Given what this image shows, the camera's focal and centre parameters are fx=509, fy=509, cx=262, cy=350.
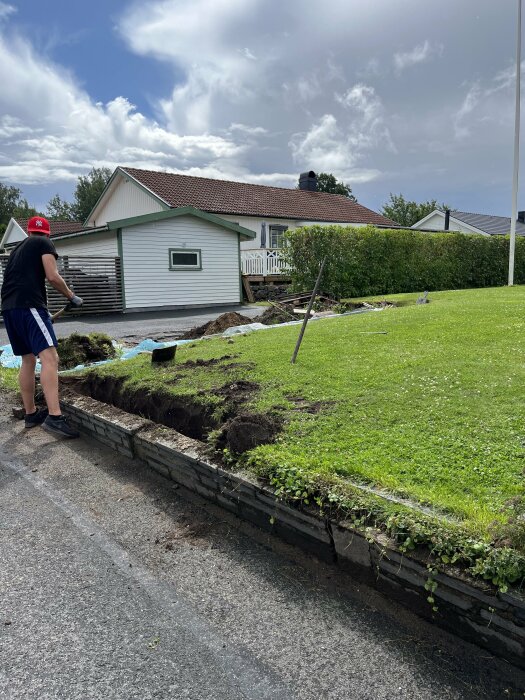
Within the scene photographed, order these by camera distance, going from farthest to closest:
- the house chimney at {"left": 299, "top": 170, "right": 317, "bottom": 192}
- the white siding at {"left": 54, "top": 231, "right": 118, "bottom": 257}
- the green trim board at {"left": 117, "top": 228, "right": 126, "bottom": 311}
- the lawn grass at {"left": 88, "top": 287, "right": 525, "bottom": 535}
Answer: the house chimney at {"left": 299, "top": 170, "right": 317, "bottom": 192}
the white siding at {"left": 54, "top": 231, "right": 118, "bottom": 257}
the green trim board at {"left": 117, "top": 228, "right": 126, "bottom": 311}
the lawn grass at {"left": 88, "top": 287, "right": 525, "bottom": 535}

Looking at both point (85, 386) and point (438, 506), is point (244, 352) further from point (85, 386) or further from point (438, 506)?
point (438, 506)

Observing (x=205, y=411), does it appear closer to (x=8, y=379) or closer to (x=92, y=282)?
(x=8, y=379)

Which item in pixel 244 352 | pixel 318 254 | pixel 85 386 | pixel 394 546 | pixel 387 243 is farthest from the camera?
pixel 387 243

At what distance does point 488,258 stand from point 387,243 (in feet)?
21.0

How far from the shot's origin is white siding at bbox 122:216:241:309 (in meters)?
18.0

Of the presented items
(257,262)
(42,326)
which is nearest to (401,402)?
(42,326)

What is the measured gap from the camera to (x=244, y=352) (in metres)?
6.52

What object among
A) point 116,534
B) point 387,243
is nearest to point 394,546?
point 116,534

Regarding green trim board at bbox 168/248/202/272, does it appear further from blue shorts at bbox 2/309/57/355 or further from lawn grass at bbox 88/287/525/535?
blue shorts at bbox 2/309/57/355

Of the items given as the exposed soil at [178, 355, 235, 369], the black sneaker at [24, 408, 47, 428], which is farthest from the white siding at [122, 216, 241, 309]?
the black sneaker at [24, 408, 47, 428]

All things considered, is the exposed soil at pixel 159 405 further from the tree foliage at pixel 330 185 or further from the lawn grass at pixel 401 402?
the tree foliage at pixel 330 185

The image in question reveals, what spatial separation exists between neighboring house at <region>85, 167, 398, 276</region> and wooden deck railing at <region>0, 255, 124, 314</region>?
634cm

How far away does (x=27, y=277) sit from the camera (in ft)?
16.0

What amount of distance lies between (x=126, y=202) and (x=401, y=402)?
24.9 m
